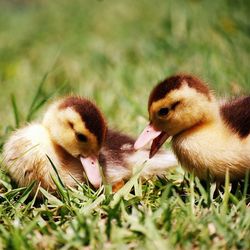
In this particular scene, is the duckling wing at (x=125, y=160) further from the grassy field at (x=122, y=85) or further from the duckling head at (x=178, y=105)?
the duckling head at (x=178, y=105)

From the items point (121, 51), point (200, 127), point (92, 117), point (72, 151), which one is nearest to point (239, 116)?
point (200, 127)

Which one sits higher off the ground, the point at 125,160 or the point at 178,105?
the point at 178,105

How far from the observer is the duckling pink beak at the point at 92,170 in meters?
2.67

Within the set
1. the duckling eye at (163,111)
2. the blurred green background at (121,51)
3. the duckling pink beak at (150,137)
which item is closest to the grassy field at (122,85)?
the blurred green background at (121,51)

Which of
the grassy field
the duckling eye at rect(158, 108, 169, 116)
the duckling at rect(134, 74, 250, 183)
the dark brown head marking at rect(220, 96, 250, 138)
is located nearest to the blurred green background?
the grassy field

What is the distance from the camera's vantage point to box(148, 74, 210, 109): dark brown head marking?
98.1 inches

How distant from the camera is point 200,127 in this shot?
2.57 metres

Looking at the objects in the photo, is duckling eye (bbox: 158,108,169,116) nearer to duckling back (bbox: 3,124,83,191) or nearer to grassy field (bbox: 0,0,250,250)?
grassy field (bbox: 0,0,250,250)

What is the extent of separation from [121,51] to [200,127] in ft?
10.2

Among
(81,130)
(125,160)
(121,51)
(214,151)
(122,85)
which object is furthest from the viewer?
(121,51)

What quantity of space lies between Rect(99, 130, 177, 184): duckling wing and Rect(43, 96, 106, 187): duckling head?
0.34 ft

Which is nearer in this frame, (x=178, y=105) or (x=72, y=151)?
(x=178, y=105)

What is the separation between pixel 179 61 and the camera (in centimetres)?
456

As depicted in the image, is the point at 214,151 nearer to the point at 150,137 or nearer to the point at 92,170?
the point at 150,137
